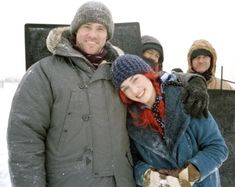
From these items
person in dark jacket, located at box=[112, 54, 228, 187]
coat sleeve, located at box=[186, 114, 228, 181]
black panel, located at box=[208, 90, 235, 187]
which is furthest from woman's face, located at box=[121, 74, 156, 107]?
black panel, located at box=[208, 90, 235, 187]

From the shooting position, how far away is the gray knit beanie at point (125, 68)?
2.62m

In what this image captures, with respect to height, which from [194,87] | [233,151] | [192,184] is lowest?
[233,151]

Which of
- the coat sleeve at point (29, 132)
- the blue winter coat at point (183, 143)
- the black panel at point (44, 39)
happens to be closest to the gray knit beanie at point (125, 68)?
the blue winter coat at point (183, 143)

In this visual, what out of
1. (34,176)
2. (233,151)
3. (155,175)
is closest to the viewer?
(34,176)

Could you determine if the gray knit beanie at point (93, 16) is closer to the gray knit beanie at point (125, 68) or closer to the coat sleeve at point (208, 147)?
the gray knit beanie at point (125, 68)

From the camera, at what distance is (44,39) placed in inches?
138

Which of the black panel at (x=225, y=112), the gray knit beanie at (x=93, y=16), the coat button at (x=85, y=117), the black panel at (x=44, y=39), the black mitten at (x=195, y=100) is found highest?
the gray knit beanie at (x=93, y=16)

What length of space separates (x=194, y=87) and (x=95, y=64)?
660 mm

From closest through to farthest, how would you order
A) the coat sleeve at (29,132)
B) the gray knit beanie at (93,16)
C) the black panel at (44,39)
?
the coat sleeve at (29,132), the gray knit beanie at (93,16), the black panel at (44,39)

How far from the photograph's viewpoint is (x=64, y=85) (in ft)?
8.25

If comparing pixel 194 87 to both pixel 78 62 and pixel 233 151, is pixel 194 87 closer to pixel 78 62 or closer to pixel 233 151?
pixel 78 62

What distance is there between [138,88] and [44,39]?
47.9 inches

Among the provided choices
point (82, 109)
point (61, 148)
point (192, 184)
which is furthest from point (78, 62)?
point (192, 184)

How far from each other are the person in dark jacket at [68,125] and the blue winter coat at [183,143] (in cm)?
10
